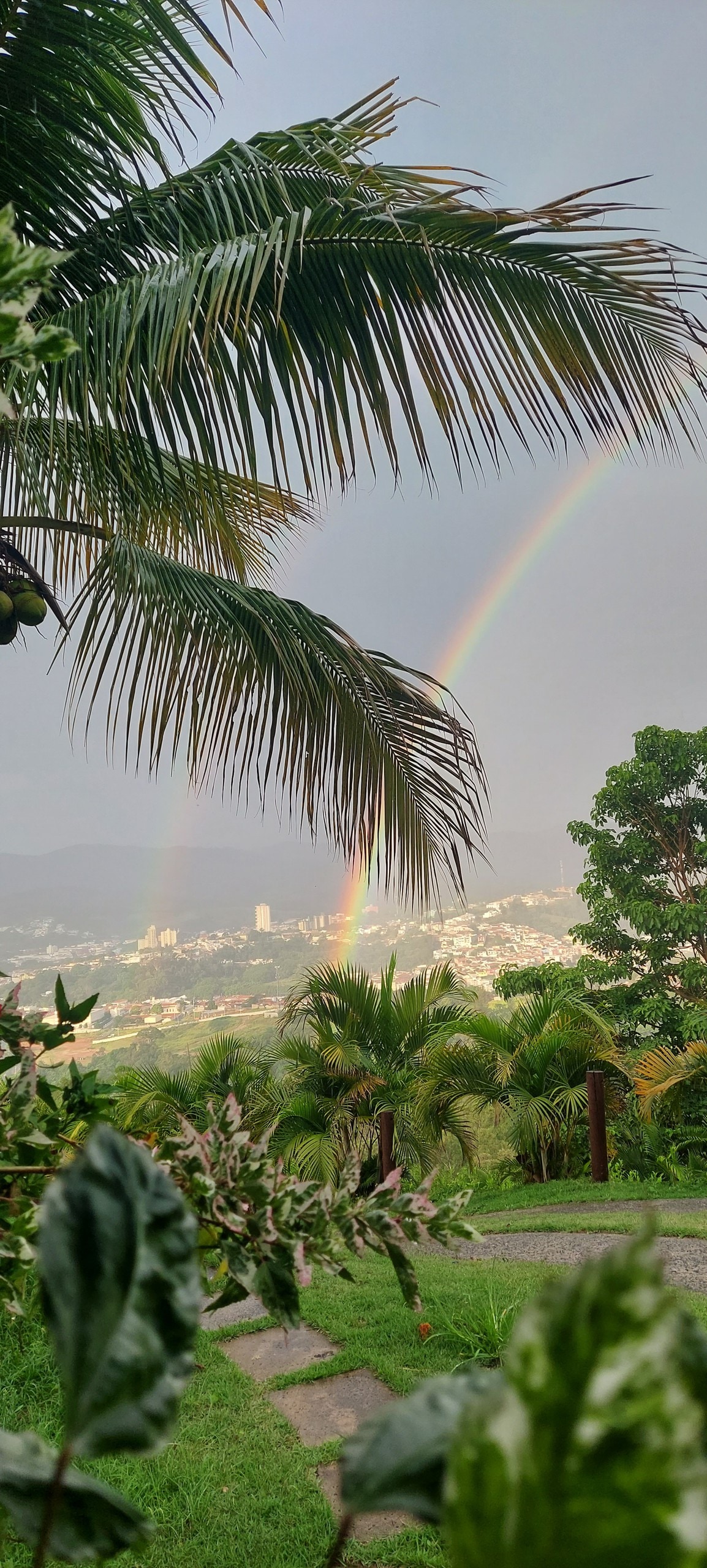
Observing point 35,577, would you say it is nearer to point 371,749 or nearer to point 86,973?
point 371,749

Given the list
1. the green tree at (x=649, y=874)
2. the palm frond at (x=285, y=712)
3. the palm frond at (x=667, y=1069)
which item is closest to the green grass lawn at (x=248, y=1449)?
the palm frond at (x=285, y=712)

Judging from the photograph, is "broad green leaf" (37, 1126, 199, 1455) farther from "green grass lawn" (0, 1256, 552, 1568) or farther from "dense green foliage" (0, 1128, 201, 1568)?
"green grass lawn" (0, 1256, 552, 1568)

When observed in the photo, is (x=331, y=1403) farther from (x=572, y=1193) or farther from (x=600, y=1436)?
(x=572, y=1193)

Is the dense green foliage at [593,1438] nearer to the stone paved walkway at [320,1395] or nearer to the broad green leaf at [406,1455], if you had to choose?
the broad green leaf at [406,1455]

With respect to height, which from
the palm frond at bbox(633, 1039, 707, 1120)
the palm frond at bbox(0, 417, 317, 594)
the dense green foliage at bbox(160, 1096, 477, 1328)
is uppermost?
the palm frond at bbox(0, 417, 317, 594)

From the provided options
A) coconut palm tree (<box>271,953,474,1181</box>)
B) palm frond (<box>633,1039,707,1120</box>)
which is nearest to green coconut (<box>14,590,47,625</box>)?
coconut palm tree (<box>271,953,474,1181</box>)

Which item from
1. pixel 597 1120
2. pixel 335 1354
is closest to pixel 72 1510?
pixel 335 1354
